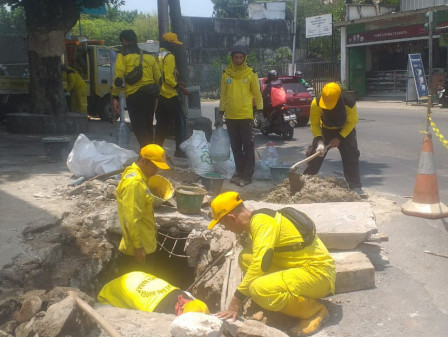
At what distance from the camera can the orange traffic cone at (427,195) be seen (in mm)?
6086

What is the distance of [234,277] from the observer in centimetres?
462

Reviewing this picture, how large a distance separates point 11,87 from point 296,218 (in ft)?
43.7

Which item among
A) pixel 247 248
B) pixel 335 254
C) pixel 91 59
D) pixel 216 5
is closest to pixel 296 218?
pixel 247 248

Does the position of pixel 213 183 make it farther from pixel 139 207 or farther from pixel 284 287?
pixel 284 287

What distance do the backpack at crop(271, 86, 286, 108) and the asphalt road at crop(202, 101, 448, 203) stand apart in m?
0.89

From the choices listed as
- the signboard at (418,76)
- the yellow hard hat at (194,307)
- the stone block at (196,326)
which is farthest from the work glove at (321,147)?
the signboard at (418,76)

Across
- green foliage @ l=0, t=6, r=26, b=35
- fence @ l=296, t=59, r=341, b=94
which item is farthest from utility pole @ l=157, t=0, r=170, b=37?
green foliage @ l=0, t=6, r=26, b=35

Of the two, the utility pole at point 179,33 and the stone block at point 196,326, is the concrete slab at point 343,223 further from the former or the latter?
the utility pole at point 179,33

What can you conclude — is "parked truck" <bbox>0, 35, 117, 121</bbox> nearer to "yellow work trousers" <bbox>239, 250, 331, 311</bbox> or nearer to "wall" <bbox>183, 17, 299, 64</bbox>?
"yellow work trousers" <bbox>239, 250, 331, 311</bbox>

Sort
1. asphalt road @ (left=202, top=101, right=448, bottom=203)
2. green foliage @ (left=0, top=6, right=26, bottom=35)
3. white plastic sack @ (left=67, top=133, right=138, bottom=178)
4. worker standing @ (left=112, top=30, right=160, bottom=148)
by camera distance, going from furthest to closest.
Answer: green foliage @ (left=0, top=6, right=26, bottom=35), asphalt road @ (left=202, top=101, right=448, bottom=203), worker standing @ (left=112, top=30, right=160, bottom=148), white plastic sack @ (left=67, top=133, right=138, bottom=178)

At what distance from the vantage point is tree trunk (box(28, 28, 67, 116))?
12453 millimetres

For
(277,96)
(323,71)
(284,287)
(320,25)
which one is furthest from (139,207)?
(320,25)

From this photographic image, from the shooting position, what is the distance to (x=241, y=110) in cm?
755

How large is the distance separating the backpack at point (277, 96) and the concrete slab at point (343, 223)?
8187 millimetres
